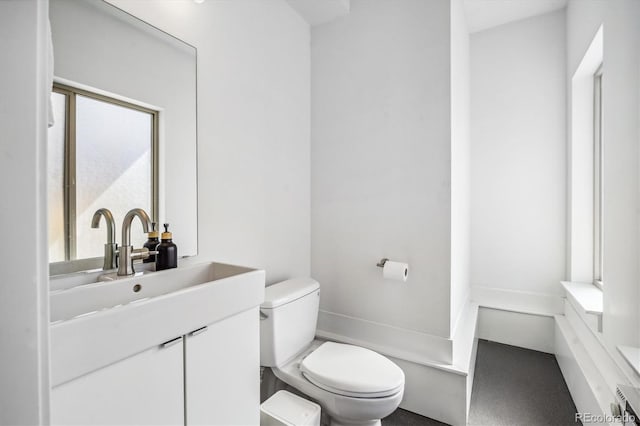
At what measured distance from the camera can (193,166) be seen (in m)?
1.32

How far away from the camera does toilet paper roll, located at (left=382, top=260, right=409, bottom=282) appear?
1684mm

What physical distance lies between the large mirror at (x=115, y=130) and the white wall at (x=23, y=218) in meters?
0.64

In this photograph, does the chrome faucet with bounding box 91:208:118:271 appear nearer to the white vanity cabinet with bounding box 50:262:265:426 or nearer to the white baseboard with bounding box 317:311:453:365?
the white vanity cabinet with bounding box 50:262:265:426

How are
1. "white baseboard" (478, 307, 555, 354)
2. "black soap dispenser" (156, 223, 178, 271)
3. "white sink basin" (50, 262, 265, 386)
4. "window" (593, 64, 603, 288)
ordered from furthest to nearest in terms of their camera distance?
1. "white baseboard" (478, 307, 555, 354)
2. "window" (593, 64, 603, 288)
3. "black soap dispenser" (156, 223, 178, 271)
4. "white sink basin" (50, 262, 265, 386)

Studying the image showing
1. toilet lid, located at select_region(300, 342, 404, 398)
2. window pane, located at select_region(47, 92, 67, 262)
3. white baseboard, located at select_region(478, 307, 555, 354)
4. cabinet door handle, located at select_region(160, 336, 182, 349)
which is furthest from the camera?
white baseboard, located at select_region(478, 307, 555, 354)

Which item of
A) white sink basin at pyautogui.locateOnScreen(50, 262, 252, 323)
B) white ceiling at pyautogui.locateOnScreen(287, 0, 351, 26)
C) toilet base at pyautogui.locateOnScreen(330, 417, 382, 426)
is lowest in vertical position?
toilet base at pyautogui.locateOnScreen(330, 417, 382, 426)

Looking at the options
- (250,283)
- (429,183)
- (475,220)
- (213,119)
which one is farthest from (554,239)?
(213,119)

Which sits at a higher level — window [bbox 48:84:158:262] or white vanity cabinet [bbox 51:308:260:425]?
window [bbox 48:84:158:262]

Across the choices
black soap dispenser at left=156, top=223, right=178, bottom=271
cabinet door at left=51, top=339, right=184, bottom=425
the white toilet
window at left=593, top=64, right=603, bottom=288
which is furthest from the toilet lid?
window at left=593, top=64, right=603, bottom=288

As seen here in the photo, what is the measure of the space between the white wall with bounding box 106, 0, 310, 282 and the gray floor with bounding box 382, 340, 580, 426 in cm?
123

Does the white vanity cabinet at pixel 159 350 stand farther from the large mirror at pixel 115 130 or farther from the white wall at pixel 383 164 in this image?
the white wall at pixel 383 164

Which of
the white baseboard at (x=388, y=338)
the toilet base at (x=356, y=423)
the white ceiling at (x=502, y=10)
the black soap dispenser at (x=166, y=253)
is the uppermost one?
the white ceiling at (x=502, y=10)

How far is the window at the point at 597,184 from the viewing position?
2084mm

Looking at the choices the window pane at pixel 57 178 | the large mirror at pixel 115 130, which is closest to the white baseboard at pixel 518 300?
the large mirror at pixel 115 130
